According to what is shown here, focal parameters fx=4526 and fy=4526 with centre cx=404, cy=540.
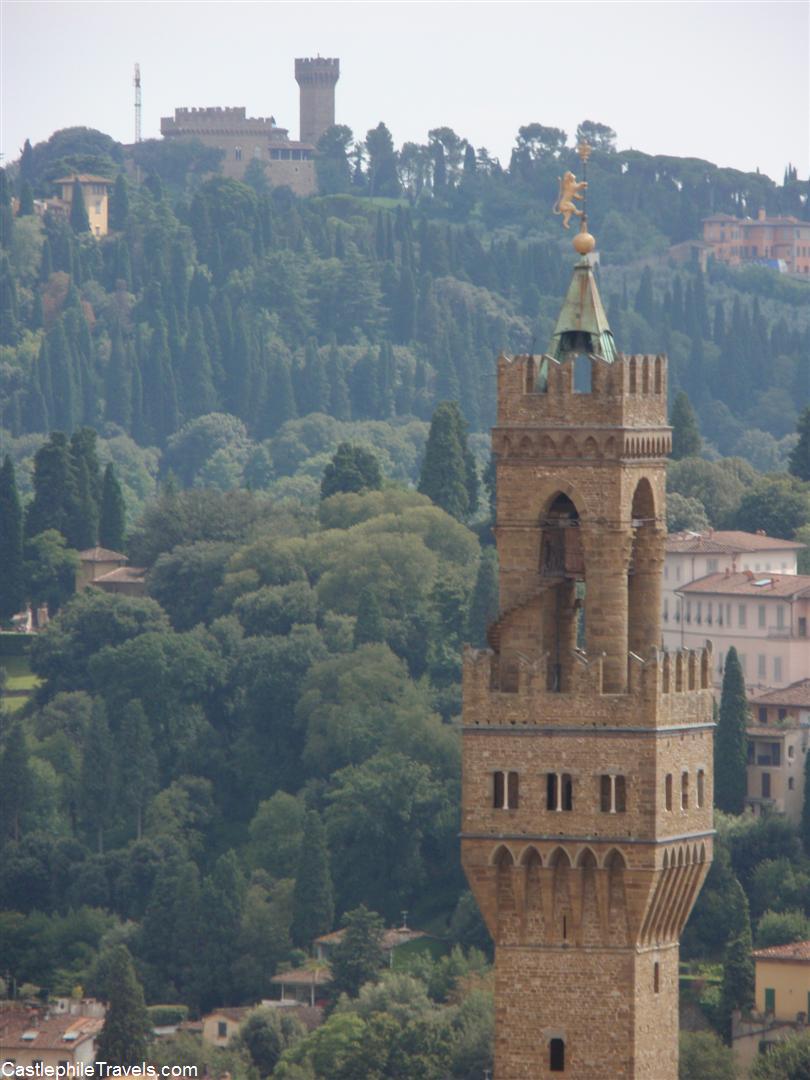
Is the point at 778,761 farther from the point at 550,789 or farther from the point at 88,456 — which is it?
the point at 550,789

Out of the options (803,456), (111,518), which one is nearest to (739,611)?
(803,456)

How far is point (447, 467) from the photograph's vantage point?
163 metres

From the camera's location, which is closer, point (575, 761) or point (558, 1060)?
point (575, 761)

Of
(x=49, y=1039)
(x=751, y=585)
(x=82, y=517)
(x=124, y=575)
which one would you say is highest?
(x=82, y=517)

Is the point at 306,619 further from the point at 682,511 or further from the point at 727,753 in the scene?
the point at 727,753

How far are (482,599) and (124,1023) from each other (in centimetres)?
2975

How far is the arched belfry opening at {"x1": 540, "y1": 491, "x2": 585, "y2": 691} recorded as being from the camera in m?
50.5

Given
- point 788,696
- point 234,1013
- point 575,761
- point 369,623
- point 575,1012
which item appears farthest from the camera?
point 369,623

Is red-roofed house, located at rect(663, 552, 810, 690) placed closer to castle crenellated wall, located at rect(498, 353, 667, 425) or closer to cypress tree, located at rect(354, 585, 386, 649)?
cypress tree, located at rect(354, 585, 386, 649)

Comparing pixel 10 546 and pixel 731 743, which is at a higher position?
pixel 10 546

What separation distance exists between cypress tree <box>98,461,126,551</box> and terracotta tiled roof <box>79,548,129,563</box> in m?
1.54

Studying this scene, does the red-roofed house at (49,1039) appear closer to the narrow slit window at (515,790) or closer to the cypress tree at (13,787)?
the cypress tree at (13,787)

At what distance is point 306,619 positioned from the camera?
153m

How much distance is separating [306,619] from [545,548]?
10218 cm
